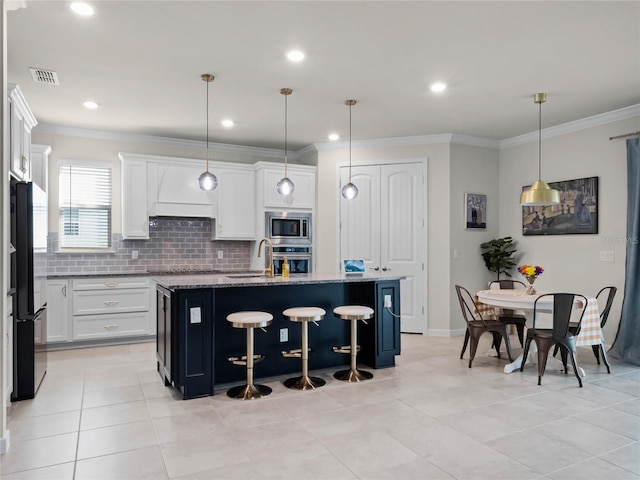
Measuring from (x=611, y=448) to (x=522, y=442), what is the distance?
1.69 feet

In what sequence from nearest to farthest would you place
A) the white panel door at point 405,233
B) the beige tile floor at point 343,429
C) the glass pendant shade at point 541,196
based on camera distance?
the beige tile floor at point 343,429
the glass pendant shade at point 541,196
the white panel door at point 405,233

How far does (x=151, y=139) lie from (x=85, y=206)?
125cm

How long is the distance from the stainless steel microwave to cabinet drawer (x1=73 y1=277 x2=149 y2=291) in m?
1.78

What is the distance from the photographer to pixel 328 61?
3727mm

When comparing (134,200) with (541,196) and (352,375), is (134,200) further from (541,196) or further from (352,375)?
(541,196)

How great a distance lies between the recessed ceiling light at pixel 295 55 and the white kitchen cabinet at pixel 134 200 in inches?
120

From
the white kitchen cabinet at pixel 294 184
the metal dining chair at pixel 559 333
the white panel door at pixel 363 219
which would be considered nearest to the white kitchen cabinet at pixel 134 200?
the white kitchen cabinet at pixel 294 184

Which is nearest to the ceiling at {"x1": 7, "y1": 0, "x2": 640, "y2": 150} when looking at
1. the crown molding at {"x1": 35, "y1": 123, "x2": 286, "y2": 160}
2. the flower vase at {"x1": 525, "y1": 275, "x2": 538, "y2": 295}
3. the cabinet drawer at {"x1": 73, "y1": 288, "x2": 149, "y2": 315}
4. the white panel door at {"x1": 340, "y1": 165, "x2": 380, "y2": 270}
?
the crown molding at {"x1": 35, "y1": 123, "x2": 286, "y2": 160}

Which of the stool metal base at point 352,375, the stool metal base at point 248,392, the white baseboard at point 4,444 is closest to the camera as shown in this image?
the white baseboard at point 4,444

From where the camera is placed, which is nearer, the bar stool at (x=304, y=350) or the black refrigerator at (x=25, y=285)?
the black refrigerator at (x=25, y=285)

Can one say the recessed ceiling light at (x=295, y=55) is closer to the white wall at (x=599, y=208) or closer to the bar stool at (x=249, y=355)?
the bar stool at (x=249, y=355)

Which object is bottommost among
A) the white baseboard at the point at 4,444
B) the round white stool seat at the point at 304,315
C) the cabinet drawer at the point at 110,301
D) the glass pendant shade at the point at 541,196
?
the white baseboard at the point at 4,444

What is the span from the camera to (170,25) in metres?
3.12

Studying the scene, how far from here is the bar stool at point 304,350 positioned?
3.79 meters
